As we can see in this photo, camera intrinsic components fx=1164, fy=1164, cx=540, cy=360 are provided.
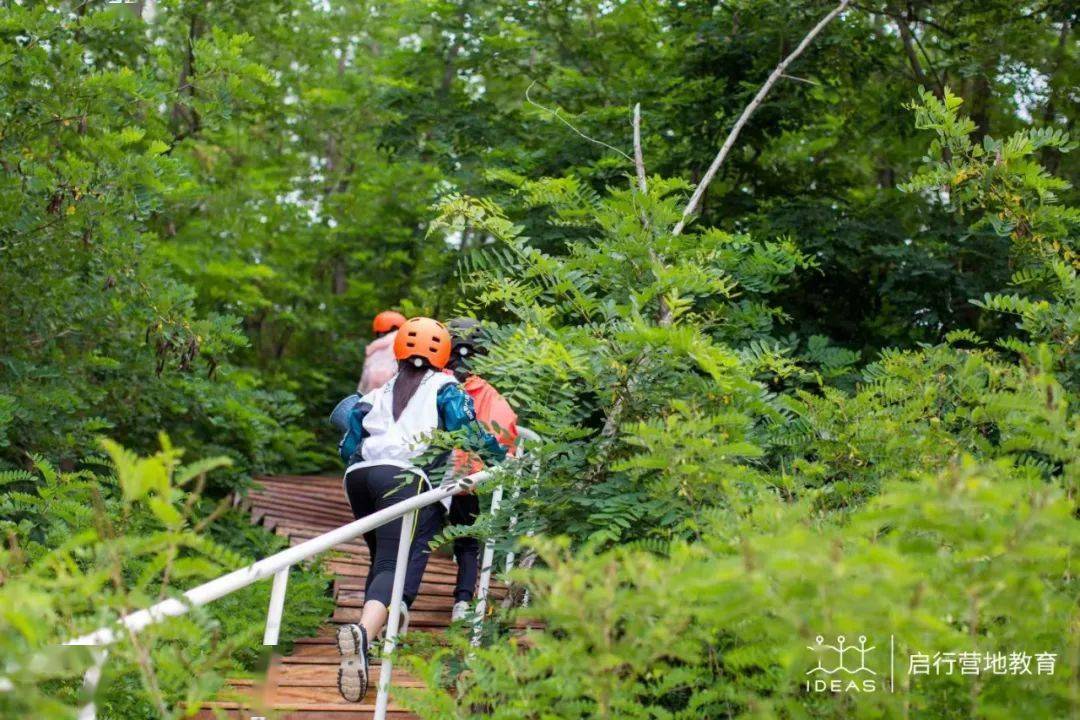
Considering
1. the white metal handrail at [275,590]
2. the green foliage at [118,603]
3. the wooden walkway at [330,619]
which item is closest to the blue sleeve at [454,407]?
the white metal handrail at [275,590]

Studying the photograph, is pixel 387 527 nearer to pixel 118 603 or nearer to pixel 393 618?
pixel 393 618

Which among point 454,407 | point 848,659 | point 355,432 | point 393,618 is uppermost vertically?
point 454,407

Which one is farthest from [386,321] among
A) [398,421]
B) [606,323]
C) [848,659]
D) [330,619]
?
[848,659]

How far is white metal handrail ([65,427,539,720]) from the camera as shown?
7.76 feet

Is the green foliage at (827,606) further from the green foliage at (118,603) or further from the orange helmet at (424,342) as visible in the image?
the orange helmet at (424,342)

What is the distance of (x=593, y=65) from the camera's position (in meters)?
10.8

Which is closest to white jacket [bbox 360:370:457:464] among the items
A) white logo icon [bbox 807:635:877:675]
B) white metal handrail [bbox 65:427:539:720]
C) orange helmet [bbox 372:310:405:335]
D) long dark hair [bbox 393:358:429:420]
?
long dark hair [bbox 393:358:429:420]

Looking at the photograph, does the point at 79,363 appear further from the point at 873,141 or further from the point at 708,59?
the point at 873,141

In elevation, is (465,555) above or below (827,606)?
below

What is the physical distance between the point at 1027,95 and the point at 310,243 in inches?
346

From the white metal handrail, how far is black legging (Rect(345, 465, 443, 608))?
45 centimetres

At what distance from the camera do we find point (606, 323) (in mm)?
4219

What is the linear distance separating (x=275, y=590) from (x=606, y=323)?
1531 mm

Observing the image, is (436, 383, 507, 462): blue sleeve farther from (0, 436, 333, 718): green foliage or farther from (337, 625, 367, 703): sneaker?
(0, 436, 333, 718): green foliage
